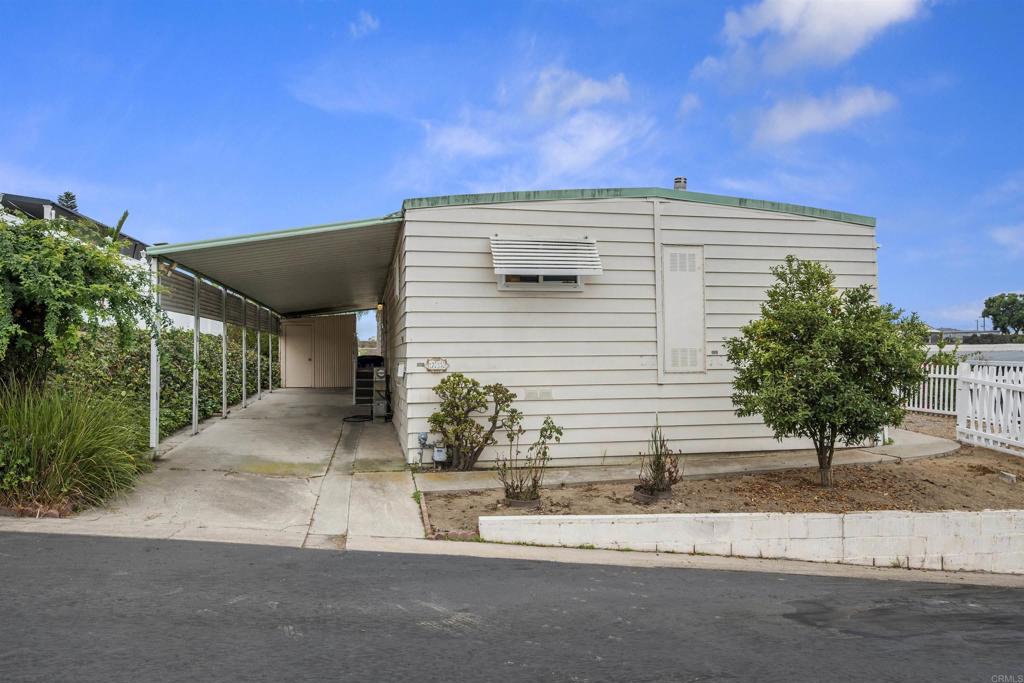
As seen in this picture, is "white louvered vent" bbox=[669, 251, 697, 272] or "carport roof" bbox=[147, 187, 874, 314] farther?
"white louvered vent" bbox=[669, 251, 697, 272]

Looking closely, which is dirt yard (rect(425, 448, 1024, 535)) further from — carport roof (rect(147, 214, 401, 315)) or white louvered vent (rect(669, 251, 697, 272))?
carport roof (rect(147, 214, 401, 315))

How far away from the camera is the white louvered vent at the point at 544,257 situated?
8.02m

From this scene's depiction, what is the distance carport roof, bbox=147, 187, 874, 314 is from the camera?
26.4 ft

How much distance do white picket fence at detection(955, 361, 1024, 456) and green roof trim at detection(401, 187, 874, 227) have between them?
277 centimetres

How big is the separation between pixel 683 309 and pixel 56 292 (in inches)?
274

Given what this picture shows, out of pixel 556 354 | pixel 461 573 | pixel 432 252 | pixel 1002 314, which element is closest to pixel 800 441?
pixel 556 354

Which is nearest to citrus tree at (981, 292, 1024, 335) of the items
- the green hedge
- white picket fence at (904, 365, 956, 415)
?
white picket fence at (904, 365, 956, 415)

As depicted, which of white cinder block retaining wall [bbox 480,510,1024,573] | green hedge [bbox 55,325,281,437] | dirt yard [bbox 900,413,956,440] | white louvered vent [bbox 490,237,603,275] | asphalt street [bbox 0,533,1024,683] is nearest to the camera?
asphalt street [bbox 0,533,1024,683]

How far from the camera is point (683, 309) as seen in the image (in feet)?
29.1

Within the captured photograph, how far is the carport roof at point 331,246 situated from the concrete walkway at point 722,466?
320 cm

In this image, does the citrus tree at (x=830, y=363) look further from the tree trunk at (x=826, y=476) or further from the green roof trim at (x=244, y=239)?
the green roof trim at (x=244, y=239)

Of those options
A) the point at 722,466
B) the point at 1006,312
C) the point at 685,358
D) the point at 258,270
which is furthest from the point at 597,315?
the point at 1006,312

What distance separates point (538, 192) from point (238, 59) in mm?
7470

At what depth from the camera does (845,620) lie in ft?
14.0
